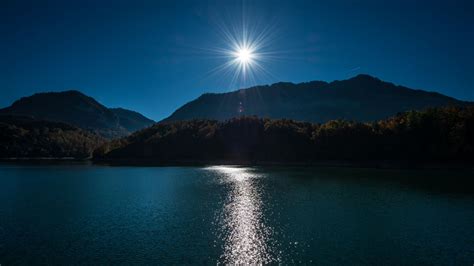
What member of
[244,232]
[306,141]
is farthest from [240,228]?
[306,141]

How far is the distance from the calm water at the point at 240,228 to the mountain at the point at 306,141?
53.4m

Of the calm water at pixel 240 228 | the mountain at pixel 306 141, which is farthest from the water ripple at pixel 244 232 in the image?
the mountain at pixel 306 141

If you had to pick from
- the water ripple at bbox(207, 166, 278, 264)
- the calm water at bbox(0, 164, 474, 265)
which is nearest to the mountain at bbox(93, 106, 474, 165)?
the calm water at bbox(0, 164, 474, 265)

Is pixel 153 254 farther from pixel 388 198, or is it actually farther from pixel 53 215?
pixel 388 198

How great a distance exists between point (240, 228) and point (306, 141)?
9896cm

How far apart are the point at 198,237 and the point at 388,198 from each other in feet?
98.9

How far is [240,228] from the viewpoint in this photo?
27.5 m

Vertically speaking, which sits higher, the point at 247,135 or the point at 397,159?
the point at 247,135

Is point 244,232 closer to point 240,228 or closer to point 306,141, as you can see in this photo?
point 240,228

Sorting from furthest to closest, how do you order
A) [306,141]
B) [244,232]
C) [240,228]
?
[306,141] → [240,228] → [244,232]

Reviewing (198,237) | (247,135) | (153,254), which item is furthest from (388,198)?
(247,135)

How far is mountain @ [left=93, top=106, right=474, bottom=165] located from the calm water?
175 ft

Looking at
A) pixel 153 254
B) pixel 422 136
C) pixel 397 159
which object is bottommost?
pixel 153 254

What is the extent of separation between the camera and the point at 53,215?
33.2 m
